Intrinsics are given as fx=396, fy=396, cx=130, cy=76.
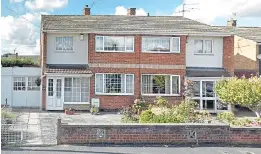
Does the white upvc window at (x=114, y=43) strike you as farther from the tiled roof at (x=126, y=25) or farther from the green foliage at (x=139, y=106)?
the green foliage at (x=139, y=106)

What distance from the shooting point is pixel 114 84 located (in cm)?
2556

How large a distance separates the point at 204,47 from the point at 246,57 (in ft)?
22.8

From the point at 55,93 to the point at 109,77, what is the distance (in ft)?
11.8

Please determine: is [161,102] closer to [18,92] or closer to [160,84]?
[160,84]

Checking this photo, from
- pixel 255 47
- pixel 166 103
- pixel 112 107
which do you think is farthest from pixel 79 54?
pixel 255 47

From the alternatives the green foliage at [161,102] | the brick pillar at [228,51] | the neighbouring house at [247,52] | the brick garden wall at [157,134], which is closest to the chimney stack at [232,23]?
the neighbouring house at [247,52]

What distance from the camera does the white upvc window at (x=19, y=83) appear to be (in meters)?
26.2

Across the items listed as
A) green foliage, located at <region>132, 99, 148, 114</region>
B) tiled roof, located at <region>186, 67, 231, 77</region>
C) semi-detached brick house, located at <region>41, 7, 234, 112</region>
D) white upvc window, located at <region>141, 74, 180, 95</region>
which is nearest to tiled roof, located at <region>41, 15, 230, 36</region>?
semi-detached brick house, located at <region>41, 7, 234, 112</region>

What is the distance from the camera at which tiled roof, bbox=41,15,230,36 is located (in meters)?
25.4

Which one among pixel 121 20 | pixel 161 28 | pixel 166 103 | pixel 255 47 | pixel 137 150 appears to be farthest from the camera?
pixel 255 47

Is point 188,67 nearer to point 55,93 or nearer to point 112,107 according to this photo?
point 112,107

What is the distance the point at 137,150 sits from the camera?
12602 millimetres

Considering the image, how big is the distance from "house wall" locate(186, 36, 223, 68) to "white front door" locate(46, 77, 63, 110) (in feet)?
28.4

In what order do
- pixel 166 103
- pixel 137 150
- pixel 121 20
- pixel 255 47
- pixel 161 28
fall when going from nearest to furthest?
pixel 137 150 → pixel 166 103 → pixel 161 28 → pixel 121 20 → pixel 255 47
